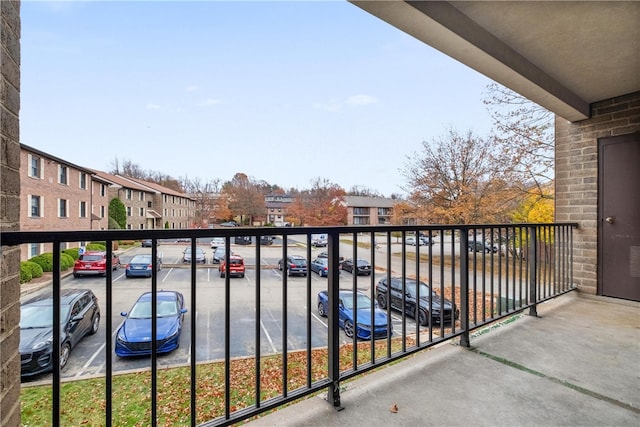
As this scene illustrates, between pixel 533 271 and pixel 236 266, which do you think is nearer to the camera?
pixel 236 266

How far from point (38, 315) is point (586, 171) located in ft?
16.2

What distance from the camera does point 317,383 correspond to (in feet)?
4.65

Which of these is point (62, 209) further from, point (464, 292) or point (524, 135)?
point (524, 135)

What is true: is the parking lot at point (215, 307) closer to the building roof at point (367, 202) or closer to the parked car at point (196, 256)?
the parked car at point (196, 256)

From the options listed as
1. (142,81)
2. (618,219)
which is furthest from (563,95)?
(142,81)

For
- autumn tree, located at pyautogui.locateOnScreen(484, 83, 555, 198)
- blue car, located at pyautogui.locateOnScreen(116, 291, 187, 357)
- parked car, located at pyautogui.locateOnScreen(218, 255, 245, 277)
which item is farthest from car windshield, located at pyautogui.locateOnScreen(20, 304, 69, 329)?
autumn tree, located at pyautogui.locateOnScreen(484, 83, 555, 198)

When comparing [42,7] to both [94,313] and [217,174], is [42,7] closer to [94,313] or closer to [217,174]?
[94,313]

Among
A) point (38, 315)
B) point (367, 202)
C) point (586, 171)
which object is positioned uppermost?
point (367, 202)

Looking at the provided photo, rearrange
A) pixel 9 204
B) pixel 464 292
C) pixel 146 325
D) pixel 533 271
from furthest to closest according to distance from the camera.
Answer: pixel 533 271
pixel 146 325
pixel 464 292
pixel 9 204

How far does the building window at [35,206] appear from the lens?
7469 millimetres

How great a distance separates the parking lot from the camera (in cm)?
123

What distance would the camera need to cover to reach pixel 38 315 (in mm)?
1233

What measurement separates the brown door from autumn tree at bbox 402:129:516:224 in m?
7.96

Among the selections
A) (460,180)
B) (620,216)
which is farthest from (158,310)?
(460,180)
